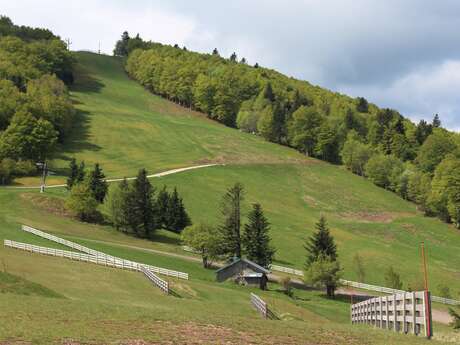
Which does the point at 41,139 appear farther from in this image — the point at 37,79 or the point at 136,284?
the point at 136,284

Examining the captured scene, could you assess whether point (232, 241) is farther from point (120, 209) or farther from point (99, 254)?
point (99, 254)

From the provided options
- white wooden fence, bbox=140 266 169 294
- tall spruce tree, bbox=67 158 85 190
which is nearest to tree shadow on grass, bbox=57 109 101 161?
tall spruce tree, bbox=67 158 85 190

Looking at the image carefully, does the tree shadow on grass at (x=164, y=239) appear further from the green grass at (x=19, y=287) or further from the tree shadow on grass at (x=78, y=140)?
the green grass at (x=19, y=287)

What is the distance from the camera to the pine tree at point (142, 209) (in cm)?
7903

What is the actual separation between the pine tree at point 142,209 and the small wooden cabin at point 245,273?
19682 mm

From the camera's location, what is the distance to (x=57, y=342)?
14.0m

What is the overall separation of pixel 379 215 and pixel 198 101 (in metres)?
96.0

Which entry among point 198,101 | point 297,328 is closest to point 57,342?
point 297,328

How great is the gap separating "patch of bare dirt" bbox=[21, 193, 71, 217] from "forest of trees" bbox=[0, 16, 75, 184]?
16.0 m

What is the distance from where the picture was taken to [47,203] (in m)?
80.2

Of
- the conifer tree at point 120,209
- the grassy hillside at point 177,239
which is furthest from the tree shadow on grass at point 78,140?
the conifer tree at point 120,209

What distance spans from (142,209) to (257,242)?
18.9m

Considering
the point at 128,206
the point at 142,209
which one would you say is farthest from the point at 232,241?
the point at 128,206

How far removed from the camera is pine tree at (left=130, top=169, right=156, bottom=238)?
7903 centimetres
